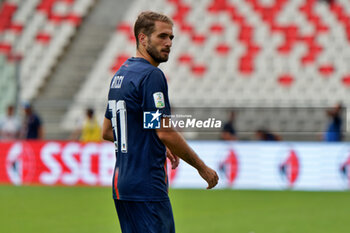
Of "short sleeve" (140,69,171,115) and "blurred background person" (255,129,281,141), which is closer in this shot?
"short sleeve" (140,69,171,115)

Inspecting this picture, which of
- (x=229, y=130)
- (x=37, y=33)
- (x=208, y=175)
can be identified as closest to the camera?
(x=208, y=175)

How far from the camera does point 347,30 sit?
66.2 feet

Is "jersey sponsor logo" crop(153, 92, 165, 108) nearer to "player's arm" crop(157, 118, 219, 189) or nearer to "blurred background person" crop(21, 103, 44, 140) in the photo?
"player's arm" crop(157, 118, 219, 189)

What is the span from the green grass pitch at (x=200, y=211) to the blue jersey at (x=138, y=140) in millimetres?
4832

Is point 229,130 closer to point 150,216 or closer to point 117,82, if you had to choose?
point 117,82

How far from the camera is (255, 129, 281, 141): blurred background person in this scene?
15031 millimetres

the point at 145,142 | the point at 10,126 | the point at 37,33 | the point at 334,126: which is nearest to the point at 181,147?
the point at 145,142

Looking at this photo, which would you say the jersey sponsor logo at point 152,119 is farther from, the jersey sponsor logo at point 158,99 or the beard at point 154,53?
the beard at point 154,53

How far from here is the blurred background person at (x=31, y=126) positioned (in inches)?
642

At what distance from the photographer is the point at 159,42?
388 cm

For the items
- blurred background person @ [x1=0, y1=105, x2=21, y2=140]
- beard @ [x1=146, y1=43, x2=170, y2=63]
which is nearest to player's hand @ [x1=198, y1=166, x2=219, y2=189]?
beard @ [x1=146, y1=43, x2=170, y2=63]

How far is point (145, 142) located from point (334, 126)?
38.6 ft

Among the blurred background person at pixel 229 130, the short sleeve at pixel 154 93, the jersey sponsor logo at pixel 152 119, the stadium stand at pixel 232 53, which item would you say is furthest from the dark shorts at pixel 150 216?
the stadium stand at pixel 232 53

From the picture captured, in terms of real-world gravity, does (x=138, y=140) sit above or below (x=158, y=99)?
below
